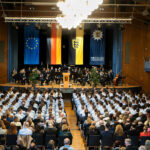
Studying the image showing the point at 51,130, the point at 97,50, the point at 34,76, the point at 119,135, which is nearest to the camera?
the point at 119,135

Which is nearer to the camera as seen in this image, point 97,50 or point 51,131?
point 51,131

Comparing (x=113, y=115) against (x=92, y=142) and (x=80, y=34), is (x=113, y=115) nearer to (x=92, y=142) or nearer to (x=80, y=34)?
(x=92, y=142)

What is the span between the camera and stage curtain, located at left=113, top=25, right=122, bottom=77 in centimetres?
2844

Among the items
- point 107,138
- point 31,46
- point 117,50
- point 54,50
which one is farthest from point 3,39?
point 107,138

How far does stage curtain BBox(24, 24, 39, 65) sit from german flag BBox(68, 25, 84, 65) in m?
3.16

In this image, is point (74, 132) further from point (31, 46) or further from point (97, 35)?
point (97, 35)

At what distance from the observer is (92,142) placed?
412 inches

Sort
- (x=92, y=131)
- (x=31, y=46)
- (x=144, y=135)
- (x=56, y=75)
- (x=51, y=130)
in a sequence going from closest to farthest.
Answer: (x=144, y=135), (x=51, y=130), (x=92, y=131), (x=56, y=75), (x=31, y=46)

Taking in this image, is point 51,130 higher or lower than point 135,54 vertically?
lower

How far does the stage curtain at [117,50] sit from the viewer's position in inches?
1120

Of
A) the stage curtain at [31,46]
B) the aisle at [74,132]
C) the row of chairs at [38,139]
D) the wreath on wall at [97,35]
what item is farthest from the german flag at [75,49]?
the row of chairs at [38,139]

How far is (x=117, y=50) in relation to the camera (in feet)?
94.3

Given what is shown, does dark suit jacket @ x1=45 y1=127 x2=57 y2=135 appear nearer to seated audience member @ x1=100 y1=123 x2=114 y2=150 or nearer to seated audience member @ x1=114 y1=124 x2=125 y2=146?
seated audience member @ x1=100 y1=123 x2=114 y2=150

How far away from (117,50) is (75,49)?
3982 mm
